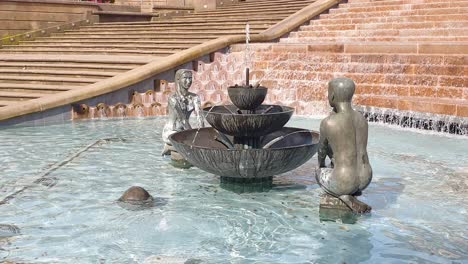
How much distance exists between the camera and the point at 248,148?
222 inches

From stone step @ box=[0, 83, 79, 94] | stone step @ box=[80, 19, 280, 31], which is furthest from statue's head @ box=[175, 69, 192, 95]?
stone step @ box=[80, 19, 280, 31]

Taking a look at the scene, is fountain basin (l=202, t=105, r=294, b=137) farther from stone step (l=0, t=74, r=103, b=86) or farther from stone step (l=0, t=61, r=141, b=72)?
stone step (l=0, t=61, r=141, b=72)

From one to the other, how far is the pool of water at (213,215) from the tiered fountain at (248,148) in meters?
0.30

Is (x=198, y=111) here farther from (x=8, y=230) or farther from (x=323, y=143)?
(x=8, y=230)

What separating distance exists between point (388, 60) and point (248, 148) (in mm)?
6532

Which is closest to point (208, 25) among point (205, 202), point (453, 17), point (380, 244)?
point (453, 17)

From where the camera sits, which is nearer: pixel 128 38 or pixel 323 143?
pixel 323 143

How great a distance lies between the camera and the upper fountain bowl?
18.2ft

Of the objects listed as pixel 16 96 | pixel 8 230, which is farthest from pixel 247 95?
pixel 16 96

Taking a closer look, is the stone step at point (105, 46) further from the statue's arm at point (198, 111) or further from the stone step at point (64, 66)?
the statue's arm at point (198, 111)

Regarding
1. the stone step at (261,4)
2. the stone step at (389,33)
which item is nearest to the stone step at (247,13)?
the stone step at (261,4)

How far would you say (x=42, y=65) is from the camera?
13867 millimetres

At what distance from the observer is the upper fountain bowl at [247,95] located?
18.2 ft

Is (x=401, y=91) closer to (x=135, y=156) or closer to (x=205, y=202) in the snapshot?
(x=135, y=156)
